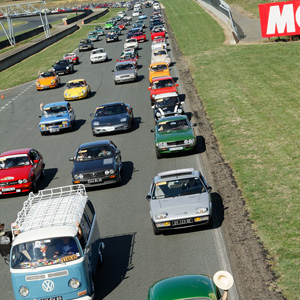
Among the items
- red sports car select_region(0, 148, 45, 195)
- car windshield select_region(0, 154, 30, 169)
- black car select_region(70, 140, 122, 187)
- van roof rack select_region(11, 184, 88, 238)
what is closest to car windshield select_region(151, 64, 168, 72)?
red sports car select_region(0, 148, 45, 195)

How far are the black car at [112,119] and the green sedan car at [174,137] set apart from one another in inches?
175

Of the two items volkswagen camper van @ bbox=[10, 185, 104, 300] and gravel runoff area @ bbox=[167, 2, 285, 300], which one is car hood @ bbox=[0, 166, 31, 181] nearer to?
gravel runoff area @ bbox=[167, 2, 285, 300]

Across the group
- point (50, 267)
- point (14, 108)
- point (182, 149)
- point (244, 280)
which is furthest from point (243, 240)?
point (14, 108)

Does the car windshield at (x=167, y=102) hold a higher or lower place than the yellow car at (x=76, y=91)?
higher

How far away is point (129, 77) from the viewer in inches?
1714

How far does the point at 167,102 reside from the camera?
29.5 m

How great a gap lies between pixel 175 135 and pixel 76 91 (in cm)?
1771

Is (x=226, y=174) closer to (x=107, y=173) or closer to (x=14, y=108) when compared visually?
(x=107, y=173)

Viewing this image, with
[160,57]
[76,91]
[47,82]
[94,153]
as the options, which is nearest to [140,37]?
[160,57]

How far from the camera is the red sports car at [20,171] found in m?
20.5

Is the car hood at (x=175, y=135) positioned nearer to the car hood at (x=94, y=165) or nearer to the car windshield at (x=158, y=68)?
the car hood at (x=94, y=165)

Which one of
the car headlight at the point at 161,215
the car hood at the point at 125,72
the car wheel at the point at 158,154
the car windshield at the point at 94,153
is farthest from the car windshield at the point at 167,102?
the car headlight at the point at 161,215

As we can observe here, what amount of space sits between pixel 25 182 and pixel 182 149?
245 inches

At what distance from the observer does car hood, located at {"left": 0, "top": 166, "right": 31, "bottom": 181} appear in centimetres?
2069
